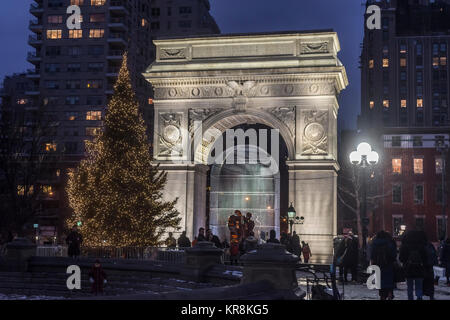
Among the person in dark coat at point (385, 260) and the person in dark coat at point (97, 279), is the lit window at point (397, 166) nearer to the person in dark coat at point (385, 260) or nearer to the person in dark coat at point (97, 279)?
the person in dark coat at point (97, 279)

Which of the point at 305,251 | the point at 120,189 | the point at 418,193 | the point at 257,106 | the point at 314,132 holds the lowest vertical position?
the point at 305,251

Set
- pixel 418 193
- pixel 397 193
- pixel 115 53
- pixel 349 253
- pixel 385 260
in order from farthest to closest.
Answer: pixel 115 53 < pixel 397 193 < pixel 418 193 < pixel 349 253 < pixel 385 260

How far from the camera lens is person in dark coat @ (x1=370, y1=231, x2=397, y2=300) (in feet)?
46.1

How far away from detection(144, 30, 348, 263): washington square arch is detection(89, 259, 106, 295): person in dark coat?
1646 cm

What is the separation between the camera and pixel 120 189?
95.8 ft

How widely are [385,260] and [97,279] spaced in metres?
8.27

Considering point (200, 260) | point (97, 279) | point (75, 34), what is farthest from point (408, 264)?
point (75, 34)

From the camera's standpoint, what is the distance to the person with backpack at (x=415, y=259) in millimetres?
13711

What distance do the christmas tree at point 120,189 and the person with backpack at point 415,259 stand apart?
16.5 m

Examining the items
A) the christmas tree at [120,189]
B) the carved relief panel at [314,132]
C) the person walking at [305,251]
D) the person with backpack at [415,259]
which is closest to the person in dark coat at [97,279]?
the person with backpack at [415,259]

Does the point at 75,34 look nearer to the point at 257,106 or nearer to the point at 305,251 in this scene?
the point at 257,106

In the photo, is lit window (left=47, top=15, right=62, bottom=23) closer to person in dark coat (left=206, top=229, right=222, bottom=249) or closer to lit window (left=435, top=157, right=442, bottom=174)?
lit window (left=435, top=157, right=442, bottom=174)

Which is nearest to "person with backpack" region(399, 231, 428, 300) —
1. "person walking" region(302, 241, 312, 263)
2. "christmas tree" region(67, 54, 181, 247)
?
"christmas tree" region(67, 54, 181, 247)
